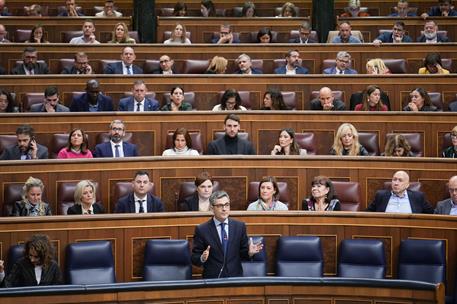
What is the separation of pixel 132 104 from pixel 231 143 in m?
1.13

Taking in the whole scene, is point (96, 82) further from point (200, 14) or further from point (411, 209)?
point (200, 14)

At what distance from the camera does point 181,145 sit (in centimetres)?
777

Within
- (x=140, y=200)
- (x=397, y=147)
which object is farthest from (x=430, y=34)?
(x=140, y=200)

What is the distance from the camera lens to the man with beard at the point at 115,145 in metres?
→ 7.82

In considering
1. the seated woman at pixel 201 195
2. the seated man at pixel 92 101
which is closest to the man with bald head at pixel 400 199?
the seated woman at pixel 201 195

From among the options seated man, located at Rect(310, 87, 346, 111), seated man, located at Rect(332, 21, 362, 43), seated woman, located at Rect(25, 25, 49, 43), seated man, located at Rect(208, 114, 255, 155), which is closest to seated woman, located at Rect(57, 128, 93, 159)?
seated man, located at Rect(208, 114, 255, 155)

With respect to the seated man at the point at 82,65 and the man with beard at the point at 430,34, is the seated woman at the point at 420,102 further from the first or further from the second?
the seated man at the point at 82,65

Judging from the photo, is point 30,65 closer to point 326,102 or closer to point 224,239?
point 326,102

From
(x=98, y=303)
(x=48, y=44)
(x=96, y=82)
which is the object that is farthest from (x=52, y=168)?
(x=48, y=44)

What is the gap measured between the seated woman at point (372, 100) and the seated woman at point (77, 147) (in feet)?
7.40

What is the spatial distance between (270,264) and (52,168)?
172 cm

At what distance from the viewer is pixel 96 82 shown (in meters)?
8.64

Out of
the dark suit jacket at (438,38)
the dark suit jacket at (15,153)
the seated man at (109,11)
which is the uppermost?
the seated man at (109,11)

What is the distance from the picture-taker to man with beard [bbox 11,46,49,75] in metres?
9.31
